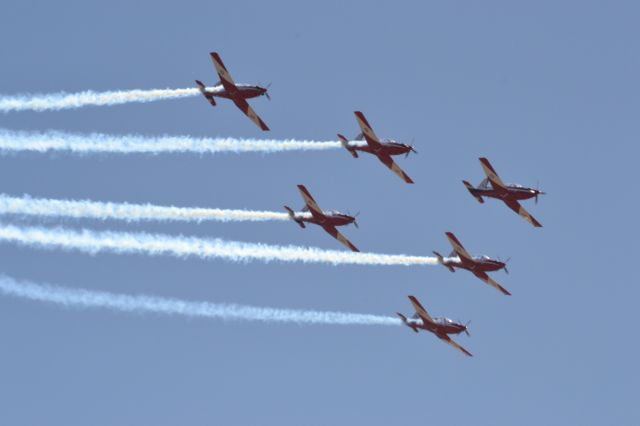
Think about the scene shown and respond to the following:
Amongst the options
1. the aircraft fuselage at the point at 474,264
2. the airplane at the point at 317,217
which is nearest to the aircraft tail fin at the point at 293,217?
the airplane at the point at 317,217

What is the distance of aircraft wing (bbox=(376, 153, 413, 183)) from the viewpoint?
99.0m

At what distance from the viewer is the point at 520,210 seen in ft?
337

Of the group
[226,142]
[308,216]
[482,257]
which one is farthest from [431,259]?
[226,142]

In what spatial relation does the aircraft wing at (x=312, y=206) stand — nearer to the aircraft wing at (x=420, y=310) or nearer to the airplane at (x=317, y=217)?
the airplane at (x=317, y=217)

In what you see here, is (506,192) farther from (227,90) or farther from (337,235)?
(227,90)

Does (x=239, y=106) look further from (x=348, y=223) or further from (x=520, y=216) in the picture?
(x=520, y=216)

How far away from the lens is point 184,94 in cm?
9319

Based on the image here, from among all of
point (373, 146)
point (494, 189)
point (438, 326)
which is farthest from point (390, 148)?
point (438, 326)

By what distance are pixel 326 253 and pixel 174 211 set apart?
13.7 m

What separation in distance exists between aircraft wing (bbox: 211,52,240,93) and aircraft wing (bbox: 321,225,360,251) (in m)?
13.3

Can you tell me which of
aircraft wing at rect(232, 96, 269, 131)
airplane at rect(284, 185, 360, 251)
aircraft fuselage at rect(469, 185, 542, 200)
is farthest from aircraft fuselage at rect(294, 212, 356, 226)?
aircraft fuselage at rect(469, 185, 542, 200)

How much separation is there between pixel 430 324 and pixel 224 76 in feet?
91.0

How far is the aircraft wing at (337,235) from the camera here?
99.6 m

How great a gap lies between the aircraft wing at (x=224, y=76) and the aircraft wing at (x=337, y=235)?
43.7 feet
